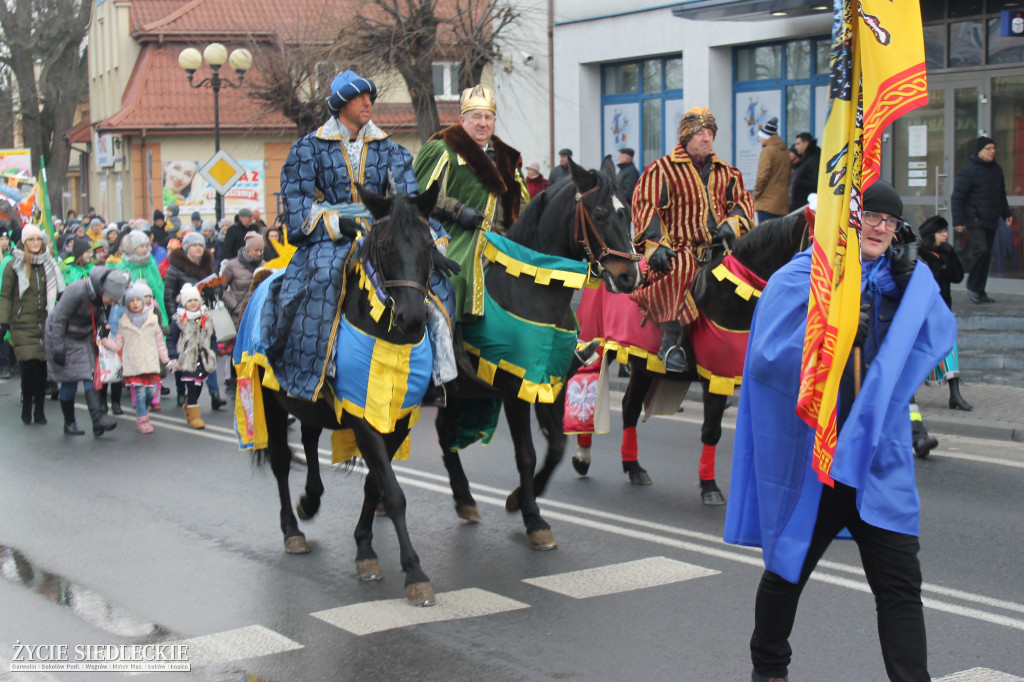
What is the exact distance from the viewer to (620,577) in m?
6.55

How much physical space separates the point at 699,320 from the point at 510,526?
193 cm

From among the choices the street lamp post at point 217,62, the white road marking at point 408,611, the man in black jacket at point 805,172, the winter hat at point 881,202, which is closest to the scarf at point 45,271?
the white road marking at point 408,611

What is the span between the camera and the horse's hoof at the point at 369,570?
21.6 ft

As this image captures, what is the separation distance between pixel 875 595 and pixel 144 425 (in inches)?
368

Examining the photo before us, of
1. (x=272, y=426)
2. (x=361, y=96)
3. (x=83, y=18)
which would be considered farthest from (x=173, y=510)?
(x=83, y=18)

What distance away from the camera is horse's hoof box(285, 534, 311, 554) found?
7.21 meters

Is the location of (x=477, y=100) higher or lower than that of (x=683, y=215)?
higher

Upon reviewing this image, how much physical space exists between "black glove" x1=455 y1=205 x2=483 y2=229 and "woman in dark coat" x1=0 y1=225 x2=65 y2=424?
7166 mm

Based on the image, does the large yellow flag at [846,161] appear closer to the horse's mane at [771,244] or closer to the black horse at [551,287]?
the black horse at [551,287]

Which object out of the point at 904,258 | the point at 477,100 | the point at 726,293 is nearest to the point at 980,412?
the point at 726,293

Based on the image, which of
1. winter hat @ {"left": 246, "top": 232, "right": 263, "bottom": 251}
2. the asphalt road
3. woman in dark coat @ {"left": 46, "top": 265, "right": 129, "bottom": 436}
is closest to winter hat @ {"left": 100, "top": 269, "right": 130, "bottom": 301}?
woman in dark coat @ {"left": 46, "top": 265, "right": 129, "bottom": 436}

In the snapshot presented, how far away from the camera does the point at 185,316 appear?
43.1 ft

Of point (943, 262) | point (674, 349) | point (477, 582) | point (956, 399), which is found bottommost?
point (477, 582)

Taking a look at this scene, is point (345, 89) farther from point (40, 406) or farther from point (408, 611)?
point (40, 406)
